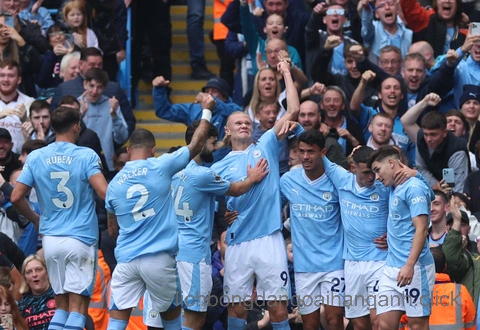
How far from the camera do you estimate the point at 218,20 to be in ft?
59.9

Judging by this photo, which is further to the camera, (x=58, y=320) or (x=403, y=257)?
(x=58, y=320)

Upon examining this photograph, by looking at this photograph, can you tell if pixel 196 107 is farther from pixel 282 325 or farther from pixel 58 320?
pixel 58 320

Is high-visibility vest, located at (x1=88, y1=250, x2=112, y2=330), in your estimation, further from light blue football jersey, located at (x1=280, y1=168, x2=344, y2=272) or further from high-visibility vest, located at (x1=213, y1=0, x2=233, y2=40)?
high-visibility vest, located at (x1=213, y1=0, x2=233, y2=40)

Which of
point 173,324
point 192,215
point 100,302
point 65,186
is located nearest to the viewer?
point 173,324

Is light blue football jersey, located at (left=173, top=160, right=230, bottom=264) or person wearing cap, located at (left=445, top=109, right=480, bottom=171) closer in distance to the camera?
light blue football jersey, located at (left=173, top=160, right=230, bottom=264)

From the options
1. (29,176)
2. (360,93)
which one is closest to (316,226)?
(29,176)

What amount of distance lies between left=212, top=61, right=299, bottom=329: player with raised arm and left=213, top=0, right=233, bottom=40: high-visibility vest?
19.1 feet

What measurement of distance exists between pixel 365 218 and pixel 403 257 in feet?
2.31

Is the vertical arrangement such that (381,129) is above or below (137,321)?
above

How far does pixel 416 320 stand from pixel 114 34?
7.54 meters

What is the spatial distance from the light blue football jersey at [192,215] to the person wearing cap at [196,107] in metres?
2.59

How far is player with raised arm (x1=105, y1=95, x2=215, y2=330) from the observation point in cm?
1147

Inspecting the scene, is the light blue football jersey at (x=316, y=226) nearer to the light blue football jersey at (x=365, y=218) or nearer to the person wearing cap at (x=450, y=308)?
the light blue football jersey at (x=365, y=218)

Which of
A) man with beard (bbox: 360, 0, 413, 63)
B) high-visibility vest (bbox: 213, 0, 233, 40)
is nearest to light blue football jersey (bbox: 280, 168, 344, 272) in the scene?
man with beard (bbox: 360, 0, 413, 63)
